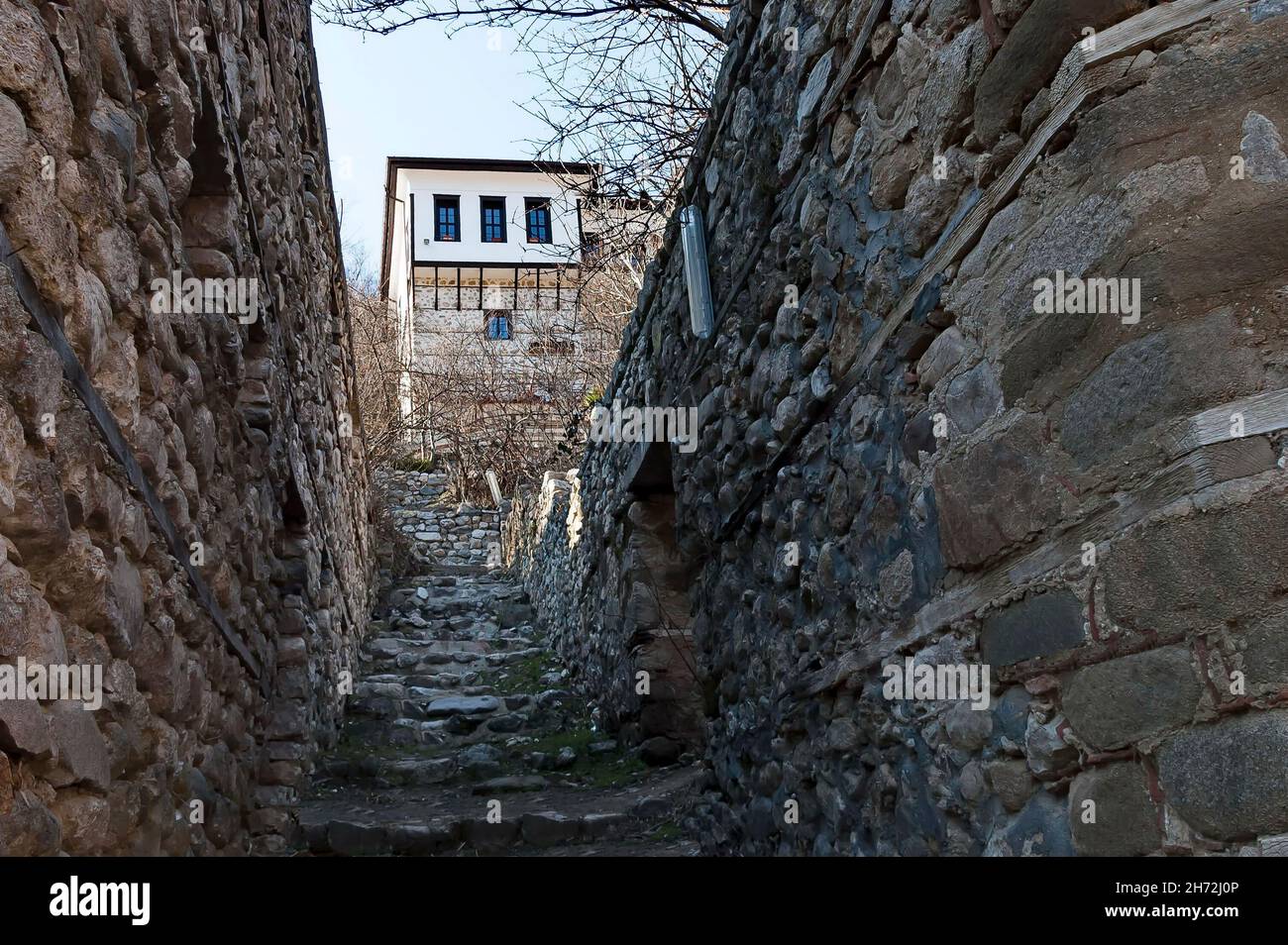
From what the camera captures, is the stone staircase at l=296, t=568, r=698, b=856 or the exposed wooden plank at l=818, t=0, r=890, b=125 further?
the stone staircase at l=296, t=568, r=698, b=856

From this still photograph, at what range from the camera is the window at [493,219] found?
77.8ft

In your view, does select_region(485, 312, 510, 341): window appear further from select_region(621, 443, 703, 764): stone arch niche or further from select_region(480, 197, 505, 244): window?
select_region(621, 443, 703, 764): stone arch niche

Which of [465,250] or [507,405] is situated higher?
[465,250]

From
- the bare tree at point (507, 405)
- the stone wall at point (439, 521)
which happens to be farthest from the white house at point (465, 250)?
the stone wall at point (439, 521)

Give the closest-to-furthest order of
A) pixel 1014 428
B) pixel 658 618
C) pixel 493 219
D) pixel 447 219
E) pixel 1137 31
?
pixel 1137 31 → pixel 1014 428 → pixel 658 618 → pixel 447 219 → pixel 493 219

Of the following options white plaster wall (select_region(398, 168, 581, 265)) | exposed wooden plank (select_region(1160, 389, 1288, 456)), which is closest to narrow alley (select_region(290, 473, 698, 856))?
exposed wooden plank (select_region(1160, 389, 1288, 456))

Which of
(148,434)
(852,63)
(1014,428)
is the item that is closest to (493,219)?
(852,63)

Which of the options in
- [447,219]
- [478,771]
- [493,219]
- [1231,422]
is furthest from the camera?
[493,219]

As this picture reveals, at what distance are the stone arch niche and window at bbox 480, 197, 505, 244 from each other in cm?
1855

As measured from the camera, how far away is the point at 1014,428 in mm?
1951

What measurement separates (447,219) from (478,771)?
20.0 m

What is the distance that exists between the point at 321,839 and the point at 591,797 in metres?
1.26

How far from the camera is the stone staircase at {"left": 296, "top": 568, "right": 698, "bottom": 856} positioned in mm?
4594

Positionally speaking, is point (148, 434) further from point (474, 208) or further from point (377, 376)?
point (474, 208)
